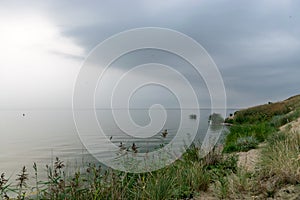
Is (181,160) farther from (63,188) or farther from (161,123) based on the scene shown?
(63,188)

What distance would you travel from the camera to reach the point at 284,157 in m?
4.09

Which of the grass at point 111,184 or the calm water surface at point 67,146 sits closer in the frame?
the grass at point 111,184

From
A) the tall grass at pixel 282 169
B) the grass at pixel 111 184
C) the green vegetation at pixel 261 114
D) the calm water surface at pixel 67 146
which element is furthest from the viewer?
the green vegetation at pixel 261 114

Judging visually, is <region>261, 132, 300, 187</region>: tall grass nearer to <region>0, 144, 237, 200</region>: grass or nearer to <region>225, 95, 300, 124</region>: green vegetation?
<region>0, 144, 237, 200</region>: grass

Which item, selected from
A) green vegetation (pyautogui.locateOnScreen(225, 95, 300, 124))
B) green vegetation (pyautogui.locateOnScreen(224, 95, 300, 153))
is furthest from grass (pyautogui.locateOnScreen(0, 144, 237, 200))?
green vegetation (pyautogui.locateOnScreen(225, 95, 300, 124))

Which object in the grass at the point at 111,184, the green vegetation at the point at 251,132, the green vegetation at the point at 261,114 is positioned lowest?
the grass at the point at 111,184

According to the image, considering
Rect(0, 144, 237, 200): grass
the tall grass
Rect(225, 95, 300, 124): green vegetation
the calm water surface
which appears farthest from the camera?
Rect(225, 95, 300, 124): green vegetation

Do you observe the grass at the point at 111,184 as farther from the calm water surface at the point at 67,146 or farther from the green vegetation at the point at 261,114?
the green vegetation at the point at 261,114

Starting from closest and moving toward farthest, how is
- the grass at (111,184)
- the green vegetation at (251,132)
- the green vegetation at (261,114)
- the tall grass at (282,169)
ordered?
the grass at (111,184) → the tall grass at (282,169) → the green vegetation at (251,132) → the green vegetation at (261,114)

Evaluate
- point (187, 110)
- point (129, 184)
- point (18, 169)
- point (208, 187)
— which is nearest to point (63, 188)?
point (129, 184)

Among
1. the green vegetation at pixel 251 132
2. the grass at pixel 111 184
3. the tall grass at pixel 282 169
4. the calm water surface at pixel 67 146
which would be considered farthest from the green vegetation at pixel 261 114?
the grass at pixel 111 184

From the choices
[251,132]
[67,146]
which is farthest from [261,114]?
[67,146]

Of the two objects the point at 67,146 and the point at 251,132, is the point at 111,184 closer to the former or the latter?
the point at 67,146

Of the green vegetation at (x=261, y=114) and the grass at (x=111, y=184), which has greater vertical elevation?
the green vegetation at (x=261, y=114)
